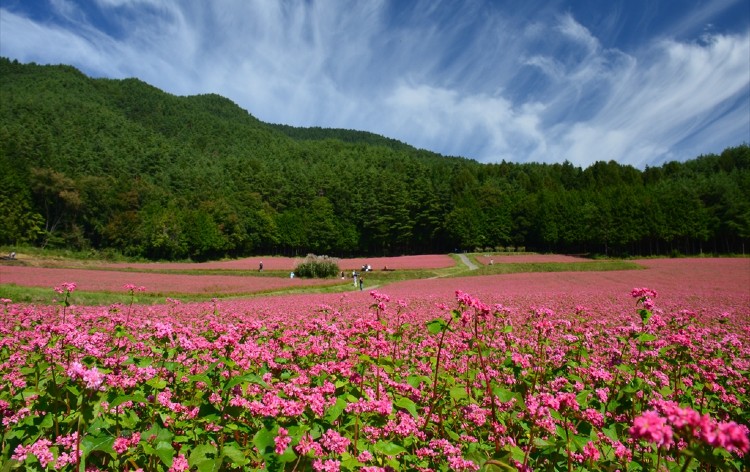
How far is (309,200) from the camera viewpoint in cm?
12550

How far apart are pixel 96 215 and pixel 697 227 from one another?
147 metres

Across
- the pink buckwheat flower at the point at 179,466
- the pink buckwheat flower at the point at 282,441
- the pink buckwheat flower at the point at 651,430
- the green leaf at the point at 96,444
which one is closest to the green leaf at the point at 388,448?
the pink buckwheat flower at the point at 282,441

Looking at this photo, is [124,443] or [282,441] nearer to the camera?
[282,441]

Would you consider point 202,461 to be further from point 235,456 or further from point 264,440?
point 264,440

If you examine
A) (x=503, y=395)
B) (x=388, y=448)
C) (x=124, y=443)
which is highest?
(x=503, y=395)

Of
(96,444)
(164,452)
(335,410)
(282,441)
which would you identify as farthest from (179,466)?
(335,410)

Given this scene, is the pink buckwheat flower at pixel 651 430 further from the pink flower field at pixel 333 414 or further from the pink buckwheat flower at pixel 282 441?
the pink buckwheat flower at pixel 282 441

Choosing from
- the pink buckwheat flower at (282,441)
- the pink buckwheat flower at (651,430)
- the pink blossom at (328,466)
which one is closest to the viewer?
the pink buckwheat flower at (651,430)

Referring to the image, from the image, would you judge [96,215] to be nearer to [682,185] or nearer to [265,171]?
[265,171]

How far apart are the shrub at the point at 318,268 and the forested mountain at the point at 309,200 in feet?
166

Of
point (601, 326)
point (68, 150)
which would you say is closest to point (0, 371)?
point (601, 326)

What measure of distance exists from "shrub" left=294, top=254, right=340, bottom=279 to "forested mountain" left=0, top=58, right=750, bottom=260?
166 ft

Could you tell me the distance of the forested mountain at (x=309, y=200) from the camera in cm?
8769

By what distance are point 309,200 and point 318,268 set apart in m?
77.3
